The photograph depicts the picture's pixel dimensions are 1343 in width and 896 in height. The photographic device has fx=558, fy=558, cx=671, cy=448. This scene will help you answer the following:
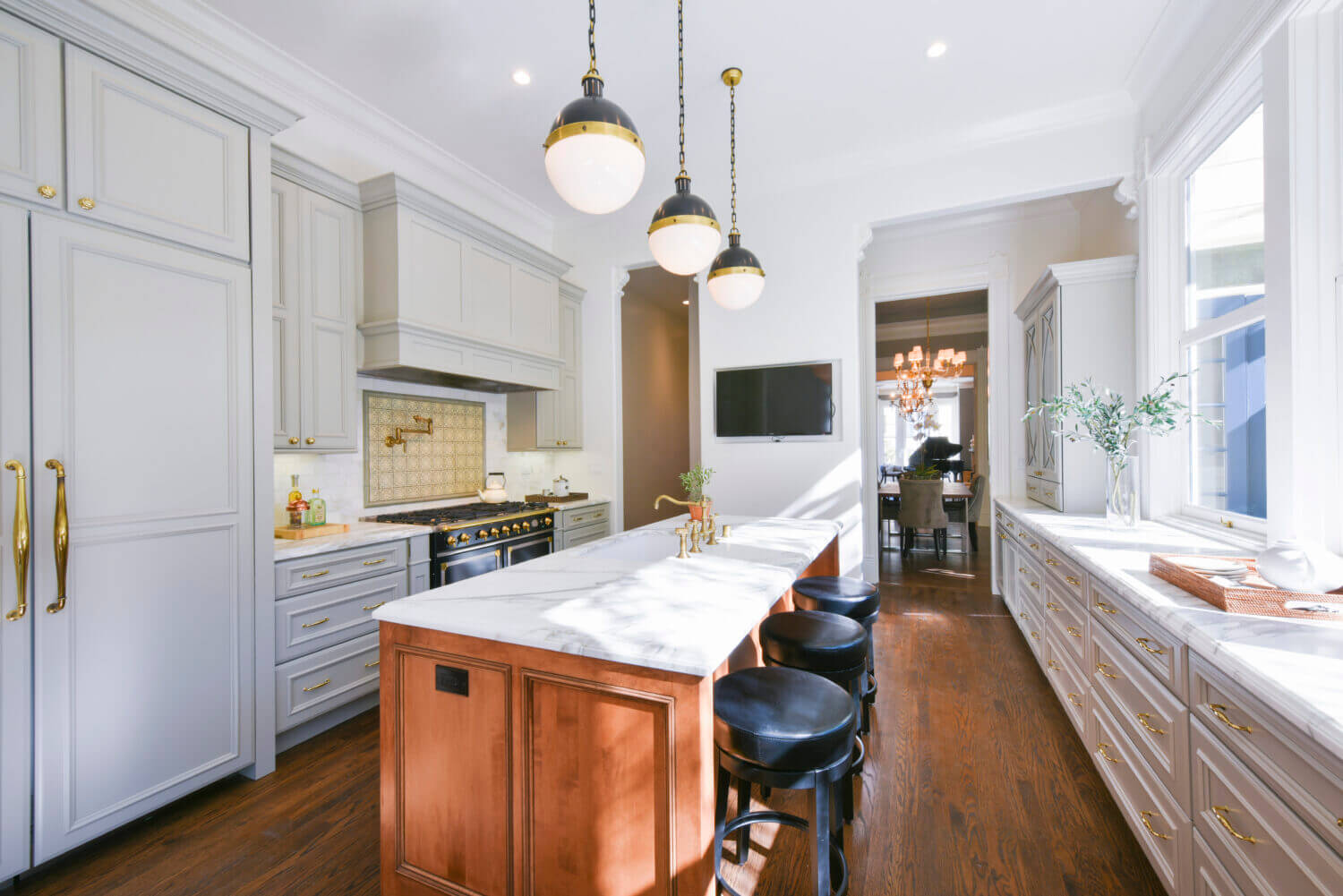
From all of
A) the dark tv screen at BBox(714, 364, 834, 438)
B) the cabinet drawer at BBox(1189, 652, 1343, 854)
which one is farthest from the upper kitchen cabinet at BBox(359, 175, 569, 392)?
the cabinet drawer at BBox(1189, 652, 1343, 854)

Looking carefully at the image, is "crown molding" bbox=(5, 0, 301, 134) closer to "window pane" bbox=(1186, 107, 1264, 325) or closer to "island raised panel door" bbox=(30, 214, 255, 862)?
"island raised panel door" bbox=(30, 214, 255, 862)

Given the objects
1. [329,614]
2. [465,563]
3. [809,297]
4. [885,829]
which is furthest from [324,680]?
[809,297]

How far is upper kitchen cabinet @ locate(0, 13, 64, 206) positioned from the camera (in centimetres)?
159

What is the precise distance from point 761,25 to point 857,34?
50cm

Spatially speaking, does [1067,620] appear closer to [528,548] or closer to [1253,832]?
[1253,832]

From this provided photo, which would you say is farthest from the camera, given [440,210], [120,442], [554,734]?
[440,210]

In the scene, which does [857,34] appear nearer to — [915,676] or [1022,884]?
[915,676]

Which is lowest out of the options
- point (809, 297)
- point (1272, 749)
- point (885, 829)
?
point (885, 829)

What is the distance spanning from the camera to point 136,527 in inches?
72.1

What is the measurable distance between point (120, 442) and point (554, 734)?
68.1 inches

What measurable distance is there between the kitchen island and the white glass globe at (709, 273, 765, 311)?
1337 mm

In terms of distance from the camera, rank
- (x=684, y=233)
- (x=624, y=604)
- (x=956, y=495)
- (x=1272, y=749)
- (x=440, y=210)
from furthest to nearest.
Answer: (x=956, y=495), (x=440, y=210), (x=684, y=233), (x=624, y=604), (x=1272, y=749)

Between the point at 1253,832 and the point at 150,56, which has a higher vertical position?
the point at 150,56

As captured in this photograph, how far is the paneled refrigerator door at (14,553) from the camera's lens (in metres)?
1.56
